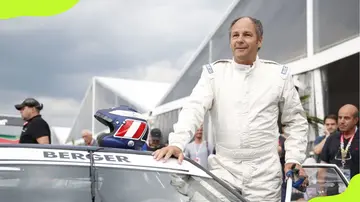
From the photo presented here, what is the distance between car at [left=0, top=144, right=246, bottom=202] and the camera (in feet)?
8.50

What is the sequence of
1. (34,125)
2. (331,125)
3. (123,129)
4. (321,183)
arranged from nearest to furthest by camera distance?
(123,129), (321,183), (34,125), (331,125)

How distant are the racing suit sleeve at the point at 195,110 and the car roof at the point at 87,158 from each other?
0.19 metres

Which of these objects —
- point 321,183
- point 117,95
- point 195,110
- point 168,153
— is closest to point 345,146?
point 321,183

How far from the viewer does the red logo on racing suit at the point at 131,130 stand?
3.27 meters

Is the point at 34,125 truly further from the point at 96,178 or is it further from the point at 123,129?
the point at 96,178

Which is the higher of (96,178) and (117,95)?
(117,95)

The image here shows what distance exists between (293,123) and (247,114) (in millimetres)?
342

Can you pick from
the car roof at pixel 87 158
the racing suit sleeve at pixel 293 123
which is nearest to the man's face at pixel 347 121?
the racing suit sleeve at pixel 293 123

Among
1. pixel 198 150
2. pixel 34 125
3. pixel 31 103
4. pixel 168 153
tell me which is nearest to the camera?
pixel 168 153

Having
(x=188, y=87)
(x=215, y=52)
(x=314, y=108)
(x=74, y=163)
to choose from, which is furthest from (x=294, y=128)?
(x=188, y=87)

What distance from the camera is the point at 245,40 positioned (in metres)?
3.32

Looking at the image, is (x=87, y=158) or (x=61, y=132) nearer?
(x=87, y=158)

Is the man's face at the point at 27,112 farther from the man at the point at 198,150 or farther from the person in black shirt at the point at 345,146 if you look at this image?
the person in black shirt at the point at 345,146

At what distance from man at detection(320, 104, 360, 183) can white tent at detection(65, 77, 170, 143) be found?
1752cm
